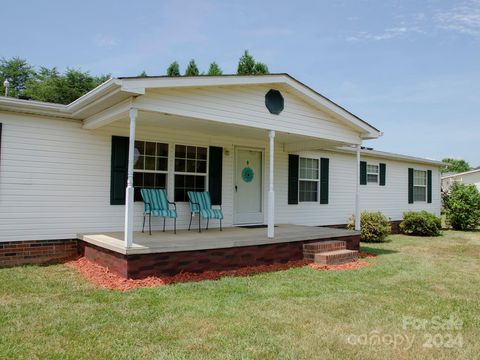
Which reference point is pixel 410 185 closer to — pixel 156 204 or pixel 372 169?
pixel 372 169

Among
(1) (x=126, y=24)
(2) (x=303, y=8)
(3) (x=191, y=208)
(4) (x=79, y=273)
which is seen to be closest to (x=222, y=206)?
(3) (x=191, y=208)

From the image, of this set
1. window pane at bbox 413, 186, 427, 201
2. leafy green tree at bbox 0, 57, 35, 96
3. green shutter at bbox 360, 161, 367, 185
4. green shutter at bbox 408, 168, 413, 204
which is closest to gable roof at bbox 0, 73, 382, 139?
green shutter at bbox 360, 161, 367, 185

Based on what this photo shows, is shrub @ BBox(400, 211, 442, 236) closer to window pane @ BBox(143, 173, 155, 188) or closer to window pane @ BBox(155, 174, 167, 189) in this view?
window pane @ BBox(155, 174, 167, 189)

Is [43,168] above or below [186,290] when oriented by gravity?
above

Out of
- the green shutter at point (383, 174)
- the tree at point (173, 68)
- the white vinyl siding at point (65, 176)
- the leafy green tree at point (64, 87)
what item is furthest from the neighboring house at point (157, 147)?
the leafy green tree at point (64, 87)

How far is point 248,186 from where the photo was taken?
9.50m

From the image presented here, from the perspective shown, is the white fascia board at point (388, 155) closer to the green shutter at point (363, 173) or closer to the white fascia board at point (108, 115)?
the green shutter at point (363, 173)

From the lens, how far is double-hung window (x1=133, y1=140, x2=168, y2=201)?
768 centimetres

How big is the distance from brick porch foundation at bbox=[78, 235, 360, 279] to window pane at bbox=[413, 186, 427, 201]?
9.26 m

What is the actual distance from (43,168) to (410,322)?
6.21 m

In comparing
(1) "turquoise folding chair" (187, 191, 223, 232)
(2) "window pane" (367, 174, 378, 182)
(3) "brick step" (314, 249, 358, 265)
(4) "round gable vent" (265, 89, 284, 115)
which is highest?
(4) "round gable vent" (265, 89, 284, 115)

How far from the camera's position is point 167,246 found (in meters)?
5.80

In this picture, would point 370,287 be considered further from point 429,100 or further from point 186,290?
point 429,100

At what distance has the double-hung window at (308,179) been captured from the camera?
10.8 m
